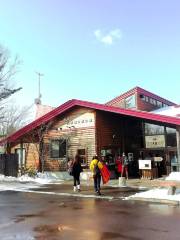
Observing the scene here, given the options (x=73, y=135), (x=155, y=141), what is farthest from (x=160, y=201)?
(x=73, y=135)

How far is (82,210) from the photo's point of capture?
42.1ft

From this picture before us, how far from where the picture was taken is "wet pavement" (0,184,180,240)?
29.5 feet

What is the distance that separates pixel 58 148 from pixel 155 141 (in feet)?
22.2

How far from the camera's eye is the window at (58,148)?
1132 inches

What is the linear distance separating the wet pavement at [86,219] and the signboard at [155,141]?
10.5 metres

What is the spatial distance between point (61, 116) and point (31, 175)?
4587 mm

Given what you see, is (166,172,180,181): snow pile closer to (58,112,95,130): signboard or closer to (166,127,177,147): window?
(166,127,177,147): window

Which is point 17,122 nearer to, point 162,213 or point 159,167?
point 159,167

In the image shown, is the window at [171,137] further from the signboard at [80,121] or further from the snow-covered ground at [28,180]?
the snow-covered ground at [28,180]

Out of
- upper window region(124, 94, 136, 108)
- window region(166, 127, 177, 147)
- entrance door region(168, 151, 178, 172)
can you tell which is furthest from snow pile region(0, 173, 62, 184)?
upper window region(124, 94, 136, 108)

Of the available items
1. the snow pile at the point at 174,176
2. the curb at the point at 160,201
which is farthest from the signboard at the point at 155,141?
the curb at the point at 160,201

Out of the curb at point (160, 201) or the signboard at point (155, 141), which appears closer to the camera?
the curb at point (160, 201)

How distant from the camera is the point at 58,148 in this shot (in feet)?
95.1

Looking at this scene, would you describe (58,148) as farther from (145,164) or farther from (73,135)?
(145,164)
